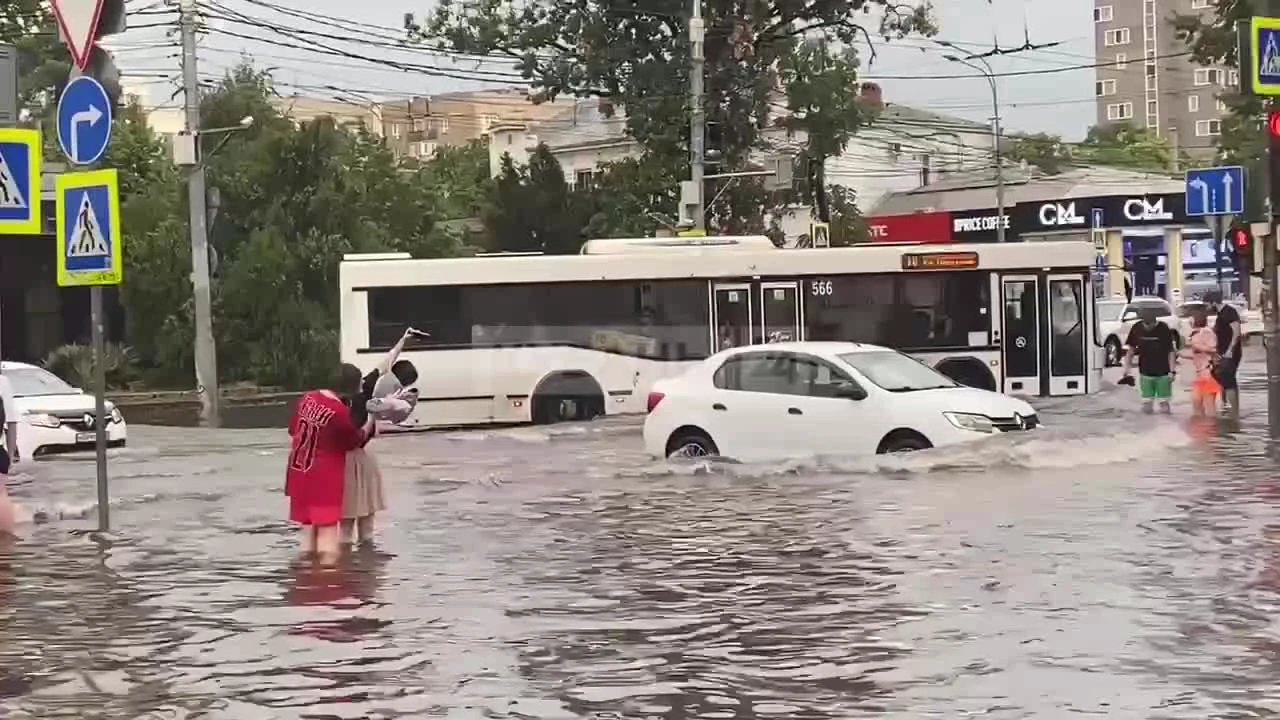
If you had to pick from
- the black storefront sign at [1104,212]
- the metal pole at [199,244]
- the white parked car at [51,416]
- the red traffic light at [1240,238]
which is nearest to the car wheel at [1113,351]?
the red traffic light at [1240,238]

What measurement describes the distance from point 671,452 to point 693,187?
791 inches

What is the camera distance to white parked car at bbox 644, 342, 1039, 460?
18672 mm

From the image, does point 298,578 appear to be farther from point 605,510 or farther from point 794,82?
point 794,82

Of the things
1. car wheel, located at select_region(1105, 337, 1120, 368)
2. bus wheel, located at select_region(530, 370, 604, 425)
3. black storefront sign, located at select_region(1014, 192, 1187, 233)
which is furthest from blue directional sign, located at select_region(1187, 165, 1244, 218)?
black storefront sign, located at select_region(1014, 192, 1187, 233)

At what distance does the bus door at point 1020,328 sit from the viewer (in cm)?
3036

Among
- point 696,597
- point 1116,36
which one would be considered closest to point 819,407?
point 696,597

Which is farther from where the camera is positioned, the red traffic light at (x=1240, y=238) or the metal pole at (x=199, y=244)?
the metal pole at (x=199, y=244)

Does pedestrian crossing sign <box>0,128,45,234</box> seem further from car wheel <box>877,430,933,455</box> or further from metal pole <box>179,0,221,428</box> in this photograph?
metal pole <box>179,0,221,428</box>

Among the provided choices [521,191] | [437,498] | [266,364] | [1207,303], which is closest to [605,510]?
[437,498]

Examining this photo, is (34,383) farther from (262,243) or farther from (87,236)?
(262,243)

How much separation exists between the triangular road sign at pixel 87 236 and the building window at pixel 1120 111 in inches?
5579

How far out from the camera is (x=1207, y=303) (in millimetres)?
28328

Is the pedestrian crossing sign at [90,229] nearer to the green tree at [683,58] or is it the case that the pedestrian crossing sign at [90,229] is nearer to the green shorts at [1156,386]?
the green shorts at [1156,386]

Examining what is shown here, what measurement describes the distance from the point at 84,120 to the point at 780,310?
17504 millimetres
